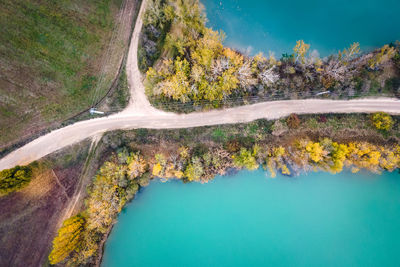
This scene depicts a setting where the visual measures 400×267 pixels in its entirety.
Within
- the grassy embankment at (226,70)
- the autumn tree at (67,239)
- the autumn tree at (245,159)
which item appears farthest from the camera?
the autumn tree at (245,159)

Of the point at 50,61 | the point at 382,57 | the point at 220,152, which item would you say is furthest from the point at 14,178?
the point at 382,57

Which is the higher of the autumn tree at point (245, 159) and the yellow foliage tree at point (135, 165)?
the autumn tree at point (245, 159)

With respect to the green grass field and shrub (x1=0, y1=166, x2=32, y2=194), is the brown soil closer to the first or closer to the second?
shrub (x1=0, y1=166, x2=32, y2=194)

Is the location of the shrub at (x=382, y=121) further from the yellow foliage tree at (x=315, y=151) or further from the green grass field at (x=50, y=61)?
the green grass field at (x=50, y=61)

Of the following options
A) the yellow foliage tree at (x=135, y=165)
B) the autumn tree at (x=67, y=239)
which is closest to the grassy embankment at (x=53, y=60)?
the yellow foliage tree at (x=135, y=165)

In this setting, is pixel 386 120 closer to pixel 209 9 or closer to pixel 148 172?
pixel 209 9

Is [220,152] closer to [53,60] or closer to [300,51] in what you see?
[300,51]
